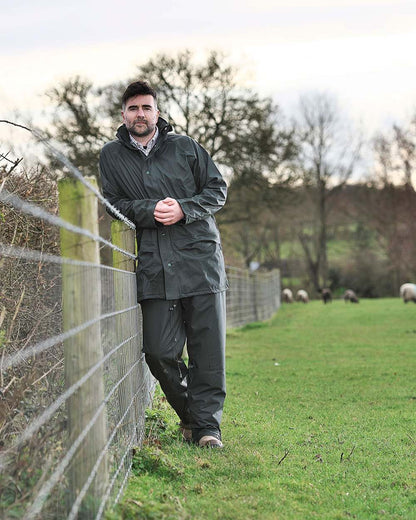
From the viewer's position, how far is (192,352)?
5.13m

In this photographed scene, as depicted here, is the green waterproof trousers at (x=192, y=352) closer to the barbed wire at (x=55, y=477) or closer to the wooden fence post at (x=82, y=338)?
the wooden fence post at (x=82, y=338)

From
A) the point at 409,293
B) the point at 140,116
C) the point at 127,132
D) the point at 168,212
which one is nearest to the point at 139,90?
the point at 140,116

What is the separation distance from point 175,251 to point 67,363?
200cm

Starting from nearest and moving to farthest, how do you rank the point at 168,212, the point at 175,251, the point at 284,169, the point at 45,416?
the point at 45,416 → the point at 168,212 → the point at 175,251 → the point at 284,169

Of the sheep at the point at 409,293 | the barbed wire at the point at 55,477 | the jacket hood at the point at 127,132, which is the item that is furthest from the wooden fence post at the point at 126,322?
the sheep at the point at 409,293

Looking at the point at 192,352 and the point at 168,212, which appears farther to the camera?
the point at 192,352

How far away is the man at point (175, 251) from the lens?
16.1 feet

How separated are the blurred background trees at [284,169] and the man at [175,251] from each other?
1.53 metres

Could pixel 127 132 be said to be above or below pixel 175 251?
above

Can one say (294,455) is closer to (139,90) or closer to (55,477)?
(139,90)

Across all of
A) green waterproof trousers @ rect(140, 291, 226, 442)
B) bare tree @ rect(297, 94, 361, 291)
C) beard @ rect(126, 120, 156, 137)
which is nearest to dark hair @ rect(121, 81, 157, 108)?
beard @ rect(126, 120, 156, 137)

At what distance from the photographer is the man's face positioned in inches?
199

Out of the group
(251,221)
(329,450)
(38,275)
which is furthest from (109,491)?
(251,221)

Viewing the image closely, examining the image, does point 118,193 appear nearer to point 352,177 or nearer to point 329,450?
point 329,450
